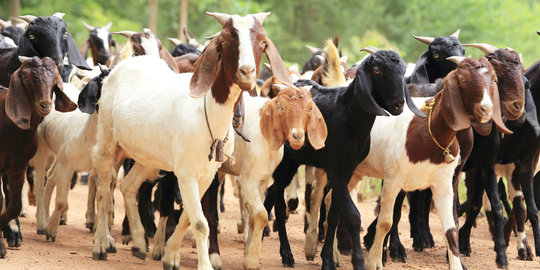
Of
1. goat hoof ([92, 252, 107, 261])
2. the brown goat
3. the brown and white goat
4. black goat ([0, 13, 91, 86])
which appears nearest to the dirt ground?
goat hoof ([92, 252, 107, 261])

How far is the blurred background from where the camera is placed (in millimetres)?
27500

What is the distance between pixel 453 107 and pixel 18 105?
4051mm

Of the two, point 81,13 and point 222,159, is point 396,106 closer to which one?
point 222,159

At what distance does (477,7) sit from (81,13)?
1395 centimetres

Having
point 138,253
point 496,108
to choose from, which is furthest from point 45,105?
point 496,108

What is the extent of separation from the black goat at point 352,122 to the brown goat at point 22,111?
2521 mm

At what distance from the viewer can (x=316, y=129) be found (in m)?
8.02

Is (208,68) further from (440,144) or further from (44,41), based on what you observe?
(44,41)

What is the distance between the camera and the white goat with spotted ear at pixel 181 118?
685 centimetres

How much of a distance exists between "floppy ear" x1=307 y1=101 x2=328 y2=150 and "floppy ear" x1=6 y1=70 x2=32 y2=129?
2.64 metres

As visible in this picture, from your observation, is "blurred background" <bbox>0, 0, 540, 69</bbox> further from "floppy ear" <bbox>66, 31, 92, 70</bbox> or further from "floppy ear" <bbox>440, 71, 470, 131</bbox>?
"floppy ear" <bbox>440, 71, 470, 131</bbox>

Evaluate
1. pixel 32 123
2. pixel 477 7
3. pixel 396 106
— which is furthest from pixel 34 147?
pixel 477 7

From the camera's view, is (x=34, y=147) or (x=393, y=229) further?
(x=393, y=229)

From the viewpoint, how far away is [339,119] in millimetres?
8281
